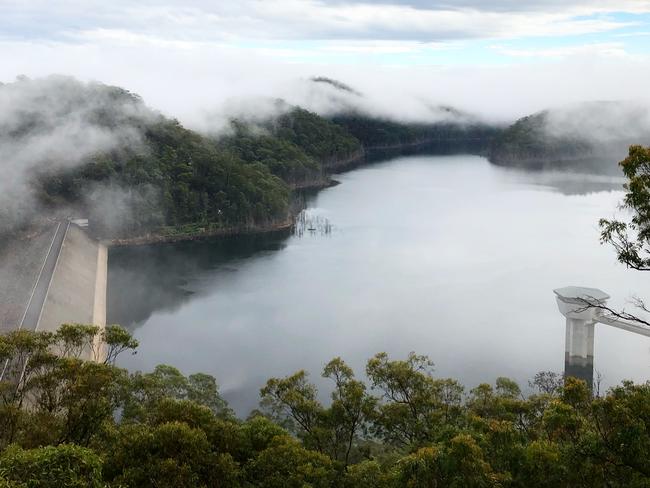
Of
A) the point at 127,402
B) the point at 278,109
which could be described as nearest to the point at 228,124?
the point at 278,109

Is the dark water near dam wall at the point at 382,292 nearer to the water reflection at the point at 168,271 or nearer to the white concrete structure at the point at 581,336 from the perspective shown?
the water reflection at the point at 168,271

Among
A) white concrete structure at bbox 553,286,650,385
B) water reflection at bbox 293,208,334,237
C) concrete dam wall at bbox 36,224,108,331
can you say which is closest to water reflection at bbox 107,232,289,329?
concrete dam wall at bbox 36,224,108,331

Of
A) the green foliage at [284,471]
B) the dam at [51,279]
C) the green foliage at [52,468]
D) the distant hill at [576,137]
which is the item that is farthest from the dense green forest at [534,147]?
the green foliage at [52,468]

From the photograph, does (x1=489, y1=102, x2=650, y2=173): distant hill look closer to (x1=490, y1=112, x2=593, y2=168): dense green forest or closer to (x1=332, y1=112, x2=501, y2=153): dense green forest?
(x1=490, y1=112, x2=593, y2=168): dense green forest

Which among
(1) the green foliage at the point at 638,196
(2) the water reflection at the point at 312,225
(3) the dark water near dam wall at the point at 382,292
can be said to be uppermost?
(1) the green foliage at the point at 638,196

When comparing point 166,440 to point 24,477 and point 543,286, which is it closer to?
point 24,477
